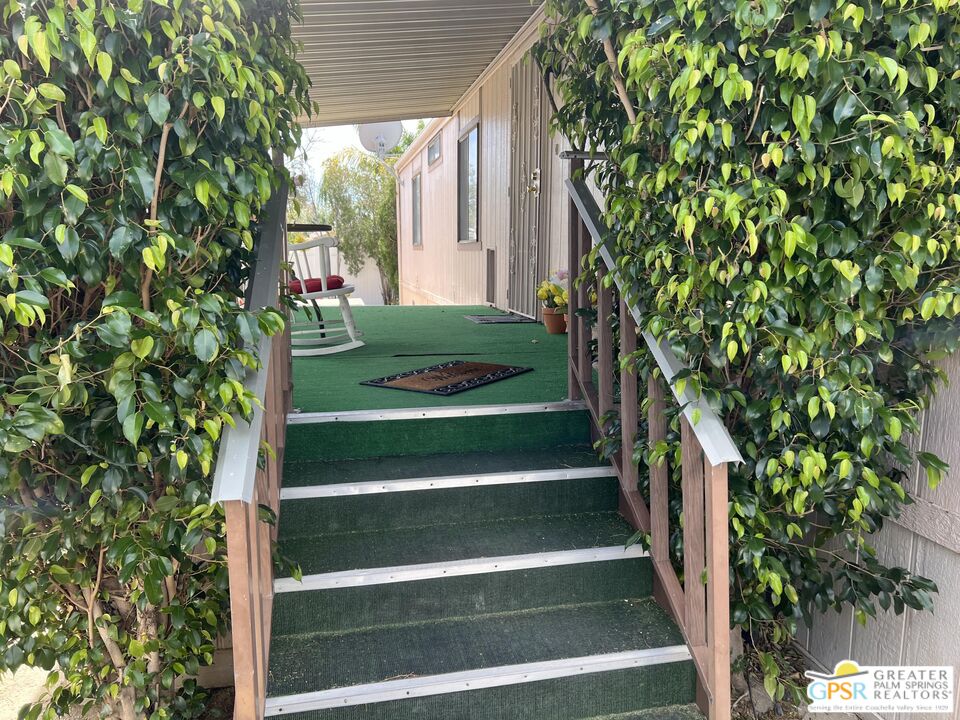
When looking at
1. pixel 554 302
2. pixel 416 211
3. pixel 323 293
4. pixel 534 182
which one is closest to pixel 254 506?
pixel 323 293

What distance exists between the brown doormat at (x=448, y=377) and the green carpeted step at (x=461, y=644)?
120 cm

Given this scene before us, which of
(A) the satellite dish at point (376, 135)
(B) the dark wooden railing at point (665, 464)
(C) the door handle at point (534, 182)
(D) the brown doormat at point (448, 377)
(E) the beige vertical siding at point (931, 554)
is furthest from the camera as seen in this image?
(A) the satellite dish at point (376, 135)

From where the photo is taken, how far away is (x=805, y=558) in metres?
1.87

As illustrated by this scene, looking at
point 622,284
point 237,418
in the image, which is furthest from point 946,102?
point 237,418

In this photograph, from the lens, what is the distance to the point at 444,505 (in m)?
2.37

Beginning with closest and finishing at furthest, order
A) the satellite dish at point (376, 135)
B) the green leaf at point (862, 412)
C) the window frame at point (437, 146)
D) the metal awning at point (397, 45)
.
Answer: the green leaf at point (862, 412) → the metal awning at point (397, 45) → the satellite dish at point (376, 135) → the window frame at point (437, 146)

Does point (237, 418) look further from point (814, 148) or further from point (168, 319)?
point (814, 148)

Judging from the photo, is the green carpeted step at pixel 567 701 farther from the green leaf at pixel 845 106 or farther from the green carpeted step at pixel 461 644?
the green leaf at pixel 845 106

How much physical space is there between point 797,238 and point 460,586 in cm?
133

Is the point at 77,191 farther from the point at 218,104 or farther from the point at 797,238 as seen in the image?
the point at 797,238

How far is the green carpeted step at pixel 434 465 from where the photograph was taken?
2404 millimetres

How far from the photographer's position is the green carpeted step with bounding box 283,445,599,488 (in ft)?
7.89

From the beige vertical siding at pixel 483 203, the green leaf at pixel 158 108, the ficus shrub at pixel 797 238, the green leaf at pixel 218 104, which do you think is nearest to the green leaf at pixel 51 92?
the green leaf at pixel 158 108

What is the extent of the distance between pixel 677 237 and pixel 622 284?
0.98ft
